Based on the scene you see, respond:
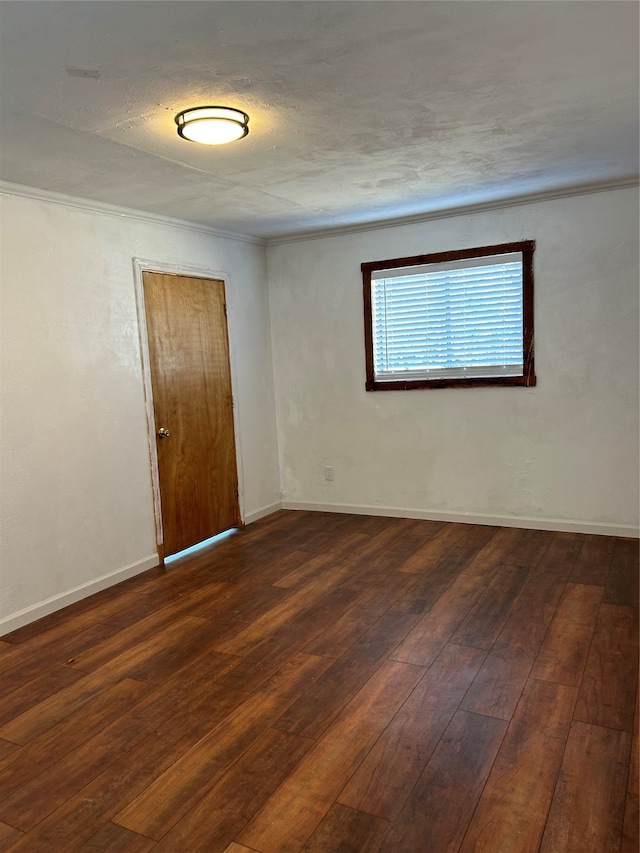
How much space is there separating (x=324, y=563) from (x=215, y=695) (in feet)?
5.61

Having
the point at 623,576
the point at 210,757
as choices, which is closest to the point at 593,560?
the point at 623,576

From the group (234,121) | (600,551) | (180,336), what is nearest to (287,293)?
(180,336)

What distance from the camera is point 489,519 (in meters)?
4.94

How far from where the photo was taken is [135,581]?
4.14 meters

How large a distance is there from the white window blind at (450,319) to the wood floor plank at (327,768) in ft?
9.03

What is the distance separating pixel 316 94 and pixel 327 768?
2.54m

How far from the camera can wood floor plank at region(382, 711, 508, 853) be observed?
1.83 meters

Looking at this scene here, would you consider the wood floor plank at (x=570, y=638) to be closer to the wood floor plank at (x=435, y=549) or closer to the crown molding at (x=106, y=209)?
the wood floor plank at (x=435, y=549)

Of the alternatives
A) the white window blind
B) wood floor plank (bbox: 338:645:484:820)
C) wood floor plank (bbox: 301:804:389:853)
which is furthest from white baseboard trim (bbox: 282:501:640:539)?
wood floor plank (bbox: 301:804:389:853)

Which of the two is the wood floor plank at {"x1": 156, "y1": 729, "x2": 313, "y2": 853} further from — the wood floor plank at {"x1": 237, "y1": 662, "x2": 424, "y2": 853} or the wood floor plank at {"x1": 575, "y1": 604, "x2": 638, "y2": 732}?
the wood floor plank at {"x1": 575, "y1": 604, "x2": 638, "y2": 732}

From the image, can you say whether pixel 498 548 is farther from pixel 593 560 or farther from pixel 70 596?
pixel 70 596

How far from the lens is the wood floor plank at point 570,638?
8.88 feet

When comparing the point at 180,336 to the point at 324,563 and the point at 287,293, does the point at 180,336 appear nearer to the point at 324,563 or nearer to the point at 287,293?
the point at 287,293

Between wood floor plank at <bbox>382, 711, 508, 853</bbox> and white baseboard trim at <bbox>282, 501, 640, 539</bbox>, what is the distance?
259cm
